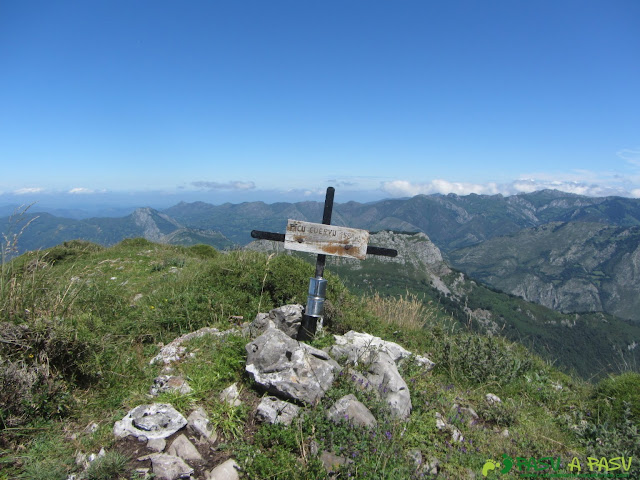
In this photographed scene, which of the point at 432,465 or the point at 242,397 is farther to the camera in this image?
the point at 242,397

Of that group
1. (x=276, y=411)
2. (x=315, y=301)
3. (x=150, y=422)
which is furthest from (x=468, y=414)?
(x=150, y=422)

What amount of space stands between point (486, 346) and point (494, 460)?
3154 millimetres

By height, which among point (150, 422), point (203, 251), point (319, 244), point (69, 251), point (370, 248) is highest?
point (319, 244)

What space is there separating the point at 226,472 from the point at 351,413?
56.4 inches

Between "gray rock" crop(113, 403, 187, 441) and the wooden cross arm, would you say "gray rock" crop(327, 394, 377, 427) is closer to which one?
"gray rock" crop(113, 403, 187, 441)

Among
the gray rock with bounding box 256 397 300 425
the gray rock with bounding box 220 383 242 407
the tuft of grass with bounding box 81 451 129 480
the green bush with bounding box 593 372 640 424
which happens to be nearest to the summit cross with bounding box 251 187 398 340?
the gray rock with bounding box 220 383 242 407

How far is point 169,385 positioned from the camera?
185 inches

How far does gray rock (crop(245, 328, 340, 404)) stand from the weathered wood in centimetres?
162

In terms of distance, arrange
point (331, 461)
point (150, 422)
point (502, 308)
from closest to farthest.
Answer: point (331, 461) → point (150, 422) → point (502, 308)

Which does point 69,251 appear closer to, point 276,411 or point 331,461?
point 276,411

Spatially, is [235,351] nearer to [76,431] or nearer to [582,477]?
[76,431]

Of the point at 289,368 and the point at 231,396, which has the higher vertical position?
the point at 289,368

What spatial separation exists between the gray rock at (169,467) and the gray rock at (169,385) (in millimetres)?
1054

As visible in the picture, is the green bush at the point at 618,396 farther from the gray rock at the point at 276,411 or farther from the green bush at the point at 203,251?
the green bush at the point at 203,251
